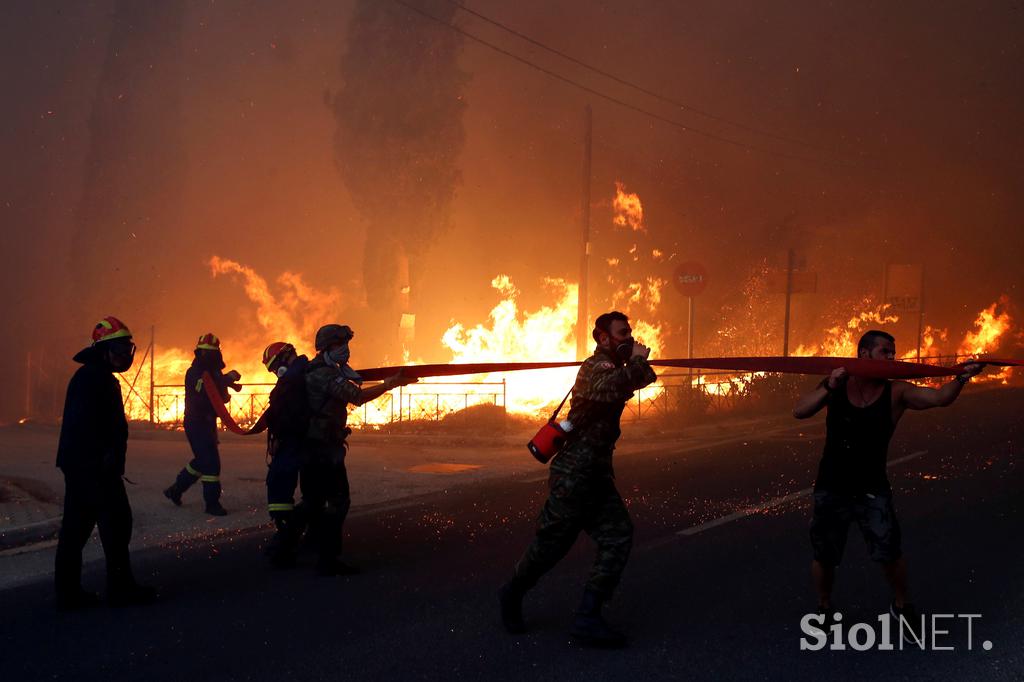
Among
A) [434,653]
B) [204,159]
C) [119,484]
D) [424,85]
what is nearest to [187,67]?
[204,159]

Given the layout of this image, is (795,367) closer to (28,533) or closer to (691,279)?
(28,533)

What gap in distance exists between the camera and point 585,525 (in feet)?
16.0

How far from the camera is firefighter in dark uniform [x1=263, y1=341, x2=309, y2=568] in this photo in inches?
258

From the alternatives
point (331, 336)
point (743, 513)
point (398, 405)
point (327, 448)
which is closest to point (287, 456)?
point (327, 448)

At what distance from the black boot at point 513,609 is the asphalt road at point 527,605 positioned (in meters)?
0.08

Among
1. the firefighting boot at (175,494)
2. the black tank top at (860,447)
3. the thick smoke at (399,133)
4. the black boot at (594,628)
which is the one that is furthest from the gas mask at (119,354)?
the thick smoke at (399,133)

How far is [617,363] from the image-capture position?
191 inches

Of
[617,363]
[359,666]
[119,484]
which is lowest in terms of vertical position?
[359,666]

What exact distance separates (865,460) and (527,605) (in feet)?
7.28

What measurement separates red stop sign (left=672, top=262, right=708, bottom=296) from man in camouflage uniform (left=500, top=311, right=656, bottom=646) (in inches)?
569

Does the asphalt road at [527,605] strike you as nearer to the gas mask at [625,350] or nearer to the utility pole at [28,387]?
the gas mask at [625,350]

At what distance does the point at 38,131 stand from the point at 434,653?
2825cm

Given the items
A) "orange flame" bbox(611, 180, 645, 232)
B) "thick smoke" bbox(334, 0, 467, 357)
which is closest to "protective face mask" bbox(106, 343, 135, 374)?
"thick smoke" bbox(334, 0, 467, 357)

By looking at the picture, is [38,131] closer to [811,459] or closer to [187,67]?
[187,67]
